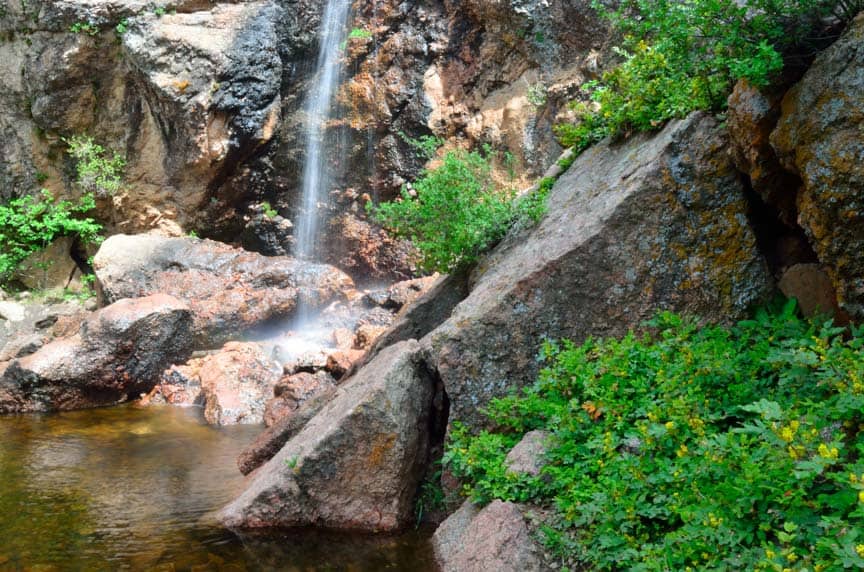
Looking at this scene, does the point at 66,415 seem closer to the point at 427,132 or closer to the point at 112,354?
the point at 112,354

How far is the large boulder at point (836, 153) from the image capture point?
365 centimetres

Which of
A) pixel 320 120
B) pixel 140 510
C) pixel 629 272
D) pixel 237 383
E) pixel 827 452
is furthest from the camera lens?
pixel 320 120

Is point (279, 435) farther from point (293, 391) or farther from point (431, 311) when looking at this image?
point (293, 391)

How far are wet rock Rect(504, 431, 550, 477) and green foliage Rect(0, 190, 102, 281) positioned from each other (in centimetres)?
1552

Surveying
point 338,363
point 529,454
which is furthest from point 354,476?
point 338,363

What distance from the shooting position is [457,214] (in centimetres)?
706

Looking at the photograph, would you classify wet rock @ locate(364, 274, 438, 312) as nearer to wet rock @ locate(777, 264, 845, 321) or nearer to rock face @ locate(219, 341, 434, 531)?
rock face @ locate(219, 341, 434, 531)

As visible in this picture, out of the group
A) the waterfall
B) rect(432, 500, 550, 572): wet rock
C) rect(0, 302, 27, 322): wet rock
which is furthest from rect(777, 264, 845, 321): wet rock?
rect(0, 302, 27, 322): wet rock

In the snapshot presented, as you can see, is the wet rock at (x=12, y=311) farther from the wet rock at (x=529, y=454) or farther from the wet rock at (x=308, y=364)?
the wet rock at (x=529, y=454)

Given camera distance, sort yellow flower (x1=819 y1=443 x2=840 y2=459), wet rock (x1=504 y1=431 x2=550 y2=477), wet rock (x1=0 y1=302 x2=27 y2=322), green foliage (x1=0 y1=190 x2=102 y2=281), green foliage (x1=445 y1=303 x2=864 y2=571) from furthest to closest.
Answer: green foliage (x1=0 y1=190 x2=102 y2=281), wet rock (x1=0 y1=302 x2=27 y2=322), wet rock (x1=504 y1=431 x2=550 y2=477), green foliage (x1=445 y1=303 x2=864 y2=571), yellow flower (x1=819 y1=443 x2=840 y2=459)

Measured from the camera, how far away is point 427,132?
15.4 meters

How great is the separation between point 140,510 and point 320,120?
12019 mm

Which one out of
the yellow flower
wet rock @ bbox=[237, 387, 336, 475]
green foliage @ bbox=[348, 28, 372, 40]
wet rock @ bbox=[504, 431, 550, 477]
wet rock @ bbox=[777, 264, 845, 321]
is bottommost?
wet rock @ bbox=[237, 387, 336, 475]

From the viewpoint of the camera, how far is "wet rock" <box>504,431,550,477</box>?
13.8 feet
